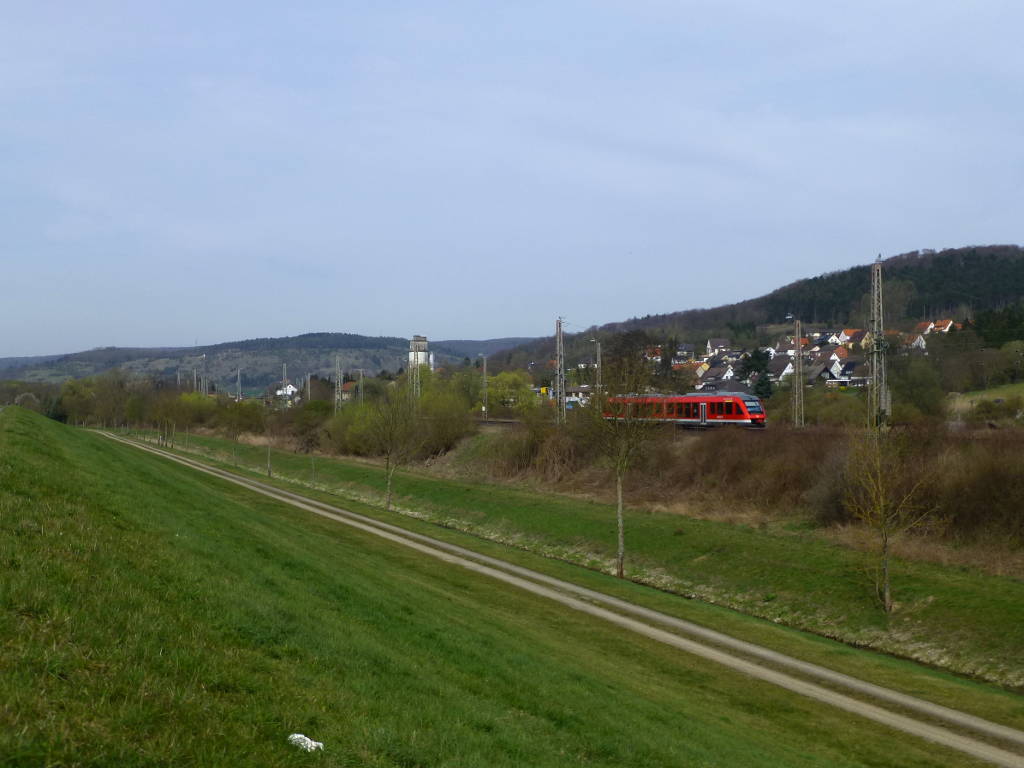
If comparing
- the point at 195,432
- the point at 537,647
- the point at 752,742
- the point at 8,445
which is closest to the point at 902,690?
the point at 752,742

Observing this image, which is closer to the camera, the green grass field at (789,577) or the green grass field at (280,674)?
the green grass field at (280,674)

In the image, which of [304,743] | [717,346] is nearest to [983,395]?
[304,743]

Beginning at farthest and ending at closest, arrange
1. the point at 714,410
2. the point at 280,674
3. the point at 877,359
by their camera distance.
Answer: the point at 714,410 < the point at 877,359 < the point at 280,674

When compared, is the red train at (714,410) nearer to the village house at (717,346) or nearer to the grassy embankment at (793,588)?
the grassy embankment at (793,588)

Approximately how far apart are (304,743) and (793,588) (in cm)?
2524

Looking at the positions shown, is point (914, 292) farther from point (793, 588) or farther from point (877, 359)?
point (793, 588)

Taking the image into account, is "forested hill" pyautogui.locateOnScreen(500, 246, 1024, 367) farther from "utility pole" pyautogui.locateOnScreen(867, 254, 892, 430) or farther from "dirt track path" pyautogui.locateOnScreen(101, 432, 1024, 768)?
"dirt track path" pyautogui.locateOnScreen(101, 432, 1024, 768)

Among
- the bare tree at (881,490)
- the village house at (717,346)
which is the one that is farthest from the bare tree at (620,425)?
the village house at (717,346)

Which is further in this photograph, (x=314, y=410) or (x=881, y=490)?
(x=314, y=410)

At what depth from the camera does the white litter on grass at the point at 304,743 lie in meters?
7.02

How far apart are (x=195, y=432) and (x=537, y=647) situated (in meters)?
113

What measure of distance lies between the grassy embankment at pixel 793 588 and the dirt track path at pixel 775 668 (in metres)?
0.82

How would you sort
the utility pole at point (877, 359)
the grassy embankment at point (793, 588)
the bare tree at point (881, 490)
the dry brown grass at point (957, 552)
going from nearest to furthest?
the grassy embankment at point (793, 588), the bare tree at point (881, 490), the dry brown grass at point (957, 552), the utility pole at point (877, 359)

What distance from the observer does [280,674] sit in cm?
859
